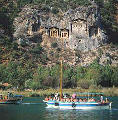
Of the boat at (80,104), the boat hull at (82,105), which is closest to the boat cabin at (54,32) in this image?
the boat at (80,104)

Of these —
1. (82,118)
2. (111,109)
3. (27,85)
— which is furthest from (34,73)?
(82,118)

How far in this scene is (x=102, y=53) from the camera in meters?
183

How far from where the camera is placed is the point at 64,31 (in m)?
194

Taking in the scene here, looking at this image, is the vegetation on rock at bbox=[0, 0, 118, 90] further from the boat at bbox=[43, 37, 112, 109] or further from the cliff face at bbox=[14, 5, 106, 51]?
the boat at bbox=[43, 37, 112, 109]

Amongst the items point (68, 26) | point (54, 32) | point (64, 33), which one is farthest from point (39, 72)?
point (68, 26)

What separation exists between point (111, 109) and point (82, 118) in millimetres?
18994

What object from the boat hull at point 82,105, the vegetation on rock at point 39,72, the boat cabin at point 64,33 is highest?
the boat cabin at point 64,33

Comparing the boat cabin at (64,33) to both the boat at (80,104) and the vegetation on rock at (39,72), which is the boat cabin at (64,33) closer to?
the vegetation on rock at (39,72)

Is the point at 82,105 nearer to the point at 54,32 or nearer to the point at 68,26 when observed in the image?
the point at 68,26

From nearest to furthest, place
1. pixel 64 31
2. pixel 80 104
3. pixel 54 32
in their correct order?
pixel 80 104 → pixel 54 32 → pixel 64 31

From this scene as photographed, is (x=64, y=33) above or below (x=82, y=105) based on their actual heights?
above

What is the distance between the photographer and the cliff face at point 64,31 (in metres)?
187

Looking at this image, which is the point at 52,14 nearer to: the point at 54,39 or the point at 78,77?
the point at 54,39

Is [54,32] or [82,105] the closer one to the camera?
[82,105]
